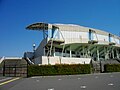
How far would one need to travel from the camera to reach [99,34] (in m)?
70.1

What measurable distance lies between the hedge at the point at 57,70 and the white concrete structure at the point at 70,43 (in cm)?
1903

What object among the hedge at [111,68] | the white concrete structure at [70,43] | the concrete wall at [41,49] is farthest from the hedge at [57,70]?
the concrete wall at [41,49]

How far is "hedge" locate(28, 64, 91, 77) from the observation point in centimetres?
2592

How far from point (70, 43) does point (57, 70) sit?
33791mm

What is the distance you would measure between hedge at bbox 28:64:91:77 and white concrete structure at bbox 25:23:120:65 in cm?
1903

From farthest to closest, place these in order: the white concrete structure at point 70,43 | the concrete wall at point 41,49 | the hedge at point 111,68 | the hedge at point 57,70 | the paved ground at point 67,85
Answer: the concrete wall at point 41,49 < the white concrete structure at point 70,43 < the hedge at point 111,68 < the hedge at point 57,70 < the paved ground at point 67,85

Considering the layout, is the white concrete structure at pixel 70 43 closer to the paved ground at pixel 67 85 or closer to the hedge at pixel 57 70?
the hedge at pixel 57 70

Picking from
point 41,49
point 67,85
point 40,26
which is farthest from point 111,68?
point 41,49

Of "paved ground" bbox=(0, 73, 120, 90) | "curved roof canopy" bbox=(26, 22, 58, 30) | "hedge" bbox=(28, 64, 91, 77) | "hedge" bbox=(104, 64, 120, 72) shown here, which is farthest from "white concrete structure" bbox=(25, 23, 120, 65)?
"paved ground" bbox=(0, 73, 120, 90)

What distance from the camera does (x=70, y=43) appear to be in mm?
Result: 60219

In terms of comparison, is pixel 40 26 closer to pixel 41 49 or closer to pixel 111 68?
pixel 41 49

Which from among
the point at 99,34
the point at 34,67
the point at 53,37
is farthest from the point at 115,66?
the point at 99,34

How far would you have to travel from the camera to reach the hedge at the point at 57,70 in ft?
85.0

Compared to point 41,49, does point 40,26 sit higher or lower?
higher
